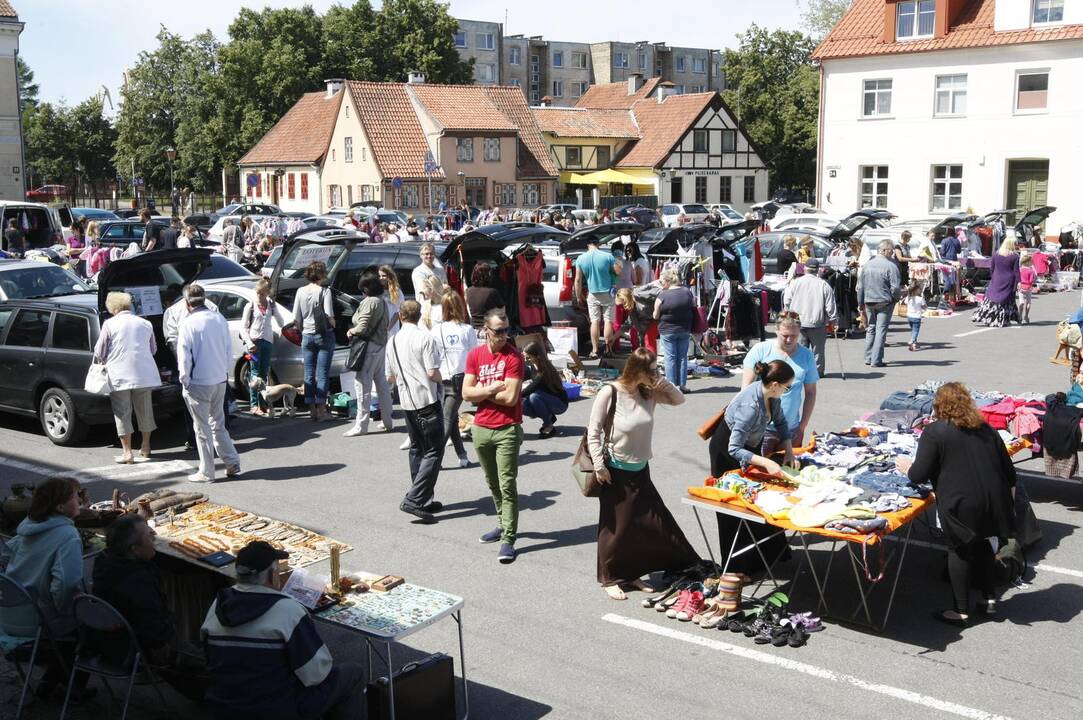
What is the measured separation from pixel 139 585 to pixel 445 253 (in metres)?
11.3

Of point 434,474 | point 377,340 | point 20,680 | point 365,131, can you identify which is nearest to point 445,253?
point 377,340

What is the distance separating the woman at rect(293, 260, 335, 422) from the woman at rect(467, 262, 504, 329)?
1.99 metres

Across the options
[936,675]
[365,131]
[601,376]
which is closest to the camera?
[936,675]

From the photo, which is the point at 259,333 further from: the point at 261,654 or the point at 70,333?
the point at 261,654

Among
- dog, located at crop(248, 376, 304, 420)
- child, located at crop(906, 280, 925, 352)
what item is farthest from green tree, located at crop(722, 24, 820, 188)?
dog, located at crop(248, 376, 304, 420)

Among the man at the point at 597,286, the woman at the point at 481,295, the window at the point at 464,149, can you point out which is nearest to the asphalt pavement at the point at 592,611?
the woman at the point at 481,295

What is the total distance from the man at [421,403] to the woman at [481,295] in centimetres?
511

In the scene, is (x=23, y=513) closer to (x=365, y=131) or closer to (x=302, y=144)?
(x=365, y=131)

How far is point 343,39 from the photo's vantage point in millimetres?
64625

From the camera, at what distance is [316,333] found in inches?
537

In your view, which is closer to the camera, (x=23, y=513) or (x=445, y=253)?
(x=23, y=513)

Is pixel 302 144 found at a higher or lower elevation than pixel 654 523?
higher

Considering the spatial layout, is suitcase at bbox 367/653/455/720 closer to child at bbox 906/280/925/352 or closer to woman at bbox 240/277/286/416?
woman at bbox 240/277/286/416

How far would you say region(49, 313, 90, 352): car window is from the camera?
1241cm
